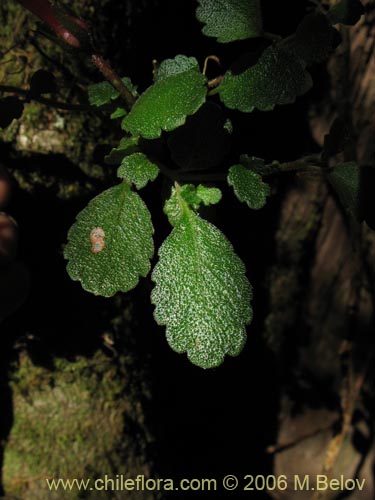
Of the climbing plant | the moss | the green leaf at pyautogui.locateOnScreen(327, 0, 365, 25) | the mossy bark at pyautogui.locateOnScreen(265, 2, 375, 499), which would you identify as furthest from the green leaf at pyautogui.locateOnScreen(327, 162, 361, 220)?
the mossy bark at pyautogui.locateOnScreen(265, 2, 375, 499)

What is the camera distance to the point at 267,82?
0.77 meters

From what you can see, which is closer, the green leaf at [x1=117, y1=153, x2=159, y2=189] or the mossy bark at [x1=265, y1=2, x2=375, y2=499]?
the green leaf at [x1=117, y1=153, x2=159, y2=189]

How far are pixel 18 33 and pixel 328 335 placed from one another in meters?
1.32

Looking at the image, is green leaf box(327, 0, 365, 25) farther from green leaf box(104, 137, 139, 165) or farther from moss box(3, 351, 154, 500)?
moss box(3, 351, 154, 500)

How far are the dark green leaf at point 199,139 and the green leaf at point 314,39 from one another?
6.3 inches

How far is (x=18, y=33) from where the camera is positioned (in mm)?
1035

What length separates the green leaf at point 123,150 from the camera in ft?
2.63

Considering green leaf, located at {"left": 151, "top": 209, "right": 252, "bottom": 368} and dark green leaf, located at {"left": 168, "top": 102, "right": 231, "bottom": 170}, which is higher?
dark green leaf, located at {"left": 168, "top": 102, "right": 231, "bottom": 170}

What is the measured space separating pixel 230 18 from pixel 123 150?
27cm

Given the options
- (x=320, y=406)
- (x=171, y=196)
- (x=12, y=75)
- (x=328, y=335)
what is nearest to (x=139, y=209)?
(x=171, y=196)

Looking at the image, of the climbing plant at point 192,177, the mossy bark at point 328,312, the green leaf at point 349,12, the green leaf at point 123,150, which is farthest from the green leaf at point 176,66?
the mossy bark at point 328,312

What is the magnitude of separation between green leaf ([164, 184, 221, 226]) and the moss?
458 mm

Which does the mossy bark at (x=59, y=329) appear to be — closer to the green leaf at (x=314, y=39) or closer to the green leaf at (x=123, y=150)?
the green leaf at (x=123, y=150)

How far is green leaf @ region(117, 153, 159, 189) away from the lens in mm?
773
